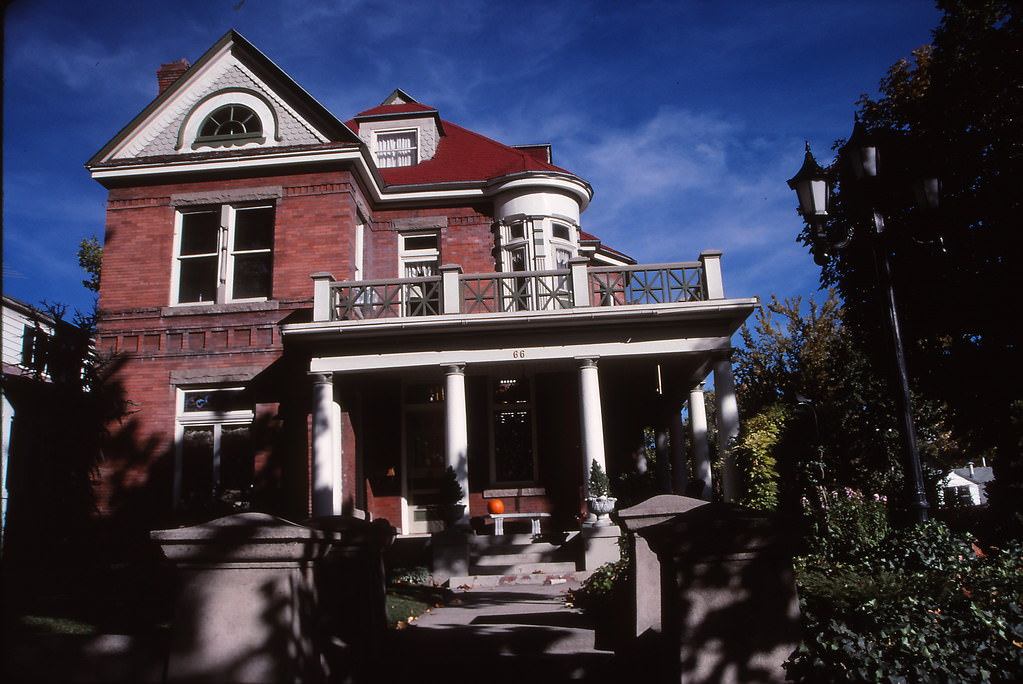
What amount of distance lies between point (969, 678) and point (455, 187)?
14.4 metres

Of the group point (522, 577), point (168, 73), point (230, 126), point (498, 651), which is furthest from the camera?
point (168, 73)

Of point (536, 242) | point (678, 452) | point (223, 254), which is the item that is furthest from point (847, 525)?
point (223, 254)

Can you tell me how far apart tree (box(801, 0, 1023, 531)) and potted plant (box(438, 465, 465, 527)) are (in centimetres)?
1107

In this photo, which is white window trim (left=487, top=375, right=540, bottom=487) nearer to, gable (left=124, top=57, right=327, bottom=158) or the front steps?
the front steps

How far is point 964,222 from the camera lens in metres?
18.7

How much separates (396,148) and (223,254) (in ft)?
21.5

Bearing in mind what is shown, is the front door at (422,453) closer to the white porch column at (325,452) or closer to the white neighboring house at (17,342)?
the white porch column at (325,452)

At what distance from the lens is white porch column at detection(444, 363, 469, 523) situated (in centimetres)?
1277

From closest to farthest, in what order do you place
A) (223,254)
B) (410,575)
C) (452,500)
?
(410,575)
(452,500)
(223,254)

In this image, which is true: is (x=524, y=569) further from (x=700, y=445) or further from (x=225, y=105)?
(x=225, y=105)

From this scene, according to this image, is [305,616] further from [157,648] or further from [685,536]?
[685,536]

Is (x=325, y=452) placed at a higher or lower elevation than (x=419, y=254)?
lower

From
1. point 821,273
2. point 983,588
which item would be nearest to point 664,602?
point 983,588

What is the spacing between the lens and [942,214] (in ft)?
60.5
